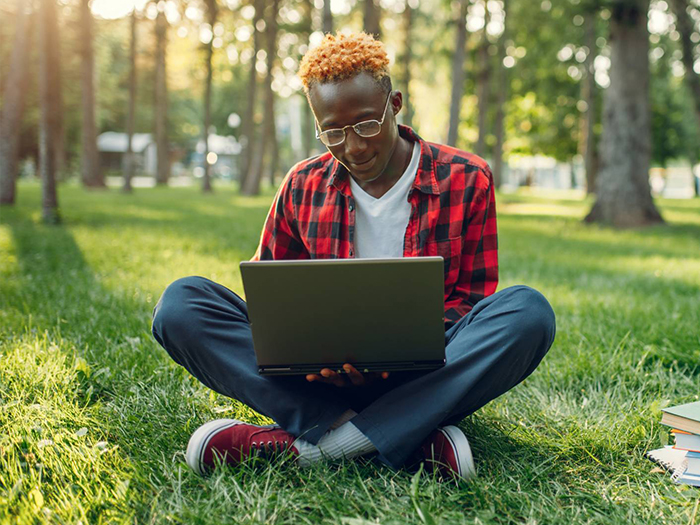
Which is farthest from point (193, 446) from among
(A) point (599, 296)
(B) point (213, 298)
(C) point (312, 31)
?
(C) point (312, 31)

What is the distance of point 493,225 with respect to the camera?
2.59 metres

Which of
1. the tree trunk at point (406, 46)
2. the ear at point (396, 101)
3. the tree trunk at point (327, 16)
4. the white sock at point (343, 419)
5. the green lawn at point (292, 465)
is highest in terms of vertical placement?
the tree trunk at point (406, 46)

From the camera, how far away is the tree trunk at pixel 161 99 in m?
22.6

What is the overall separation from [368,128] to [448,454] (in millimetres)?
1086

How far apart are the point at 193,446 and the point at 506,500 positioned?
0.95 meters

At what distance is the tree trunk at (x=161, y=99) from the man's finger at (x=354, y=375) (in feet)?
70.8

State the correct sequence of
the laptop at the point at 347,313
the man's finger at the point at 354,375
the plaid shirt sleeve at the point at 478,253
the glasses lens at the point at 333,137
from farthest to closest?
the plaid shirt sleeve at the point at 478,253 → the glasses lens at the point at 333,137 → the man's finger at the point at 354,375 → the laptop at the point at 347,313

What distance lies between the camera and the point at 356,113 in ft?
7.48

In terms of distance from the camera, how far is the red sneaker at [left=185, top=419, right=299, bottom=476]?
6.97 feet

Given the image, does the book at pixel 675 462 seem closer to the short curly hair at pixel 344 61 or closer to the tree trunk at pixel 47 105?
the short curly hair at pixel 344 61

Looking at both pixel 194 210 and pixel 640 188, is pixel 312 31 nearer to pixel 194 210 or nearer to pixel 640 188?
pixel 194 210

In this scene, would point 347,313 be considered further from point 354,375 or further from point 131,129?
point 131,129

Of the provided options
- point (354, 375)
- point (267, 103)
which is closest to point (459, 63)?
point (267, 103)

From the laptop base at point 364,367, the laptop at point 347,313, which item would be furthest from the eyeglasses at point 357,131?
the laptop base at point 364,367
